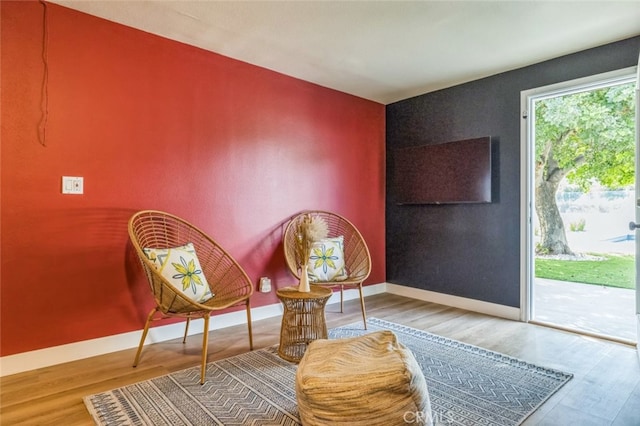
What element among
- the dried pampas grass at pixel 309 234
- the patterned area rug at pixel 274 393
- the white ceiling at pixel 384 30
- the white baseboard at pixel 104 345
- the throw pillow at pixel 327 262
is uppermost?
the white ceiling at pixel 384 30

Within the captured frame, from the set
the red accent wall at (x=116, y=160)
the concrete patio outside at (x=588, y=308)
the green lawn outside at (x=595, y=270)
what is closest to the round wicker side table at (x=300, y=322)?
the red accent wall at (x=116, y=160)

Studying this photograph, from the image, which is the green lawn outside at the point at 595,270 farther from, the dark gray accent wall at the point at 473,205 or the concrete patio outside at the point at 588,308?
the dark gray accent wall at the point at 473,205

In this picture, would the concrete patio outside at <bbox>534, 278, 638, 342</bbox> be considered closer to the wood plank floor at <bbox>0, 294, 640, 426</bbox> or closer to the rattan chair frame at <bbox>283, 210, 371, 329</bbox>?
the wood plank floor at <bbox>0, 294, 640, 426</bbox>

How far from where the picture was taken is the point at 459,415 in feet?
5.62

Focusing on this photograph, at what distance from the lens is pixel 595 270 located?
15.3 feet

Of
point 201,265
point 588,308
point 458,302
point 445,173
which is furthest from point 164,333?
point 588,308

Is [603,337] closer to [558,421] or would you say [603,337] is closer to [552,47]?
[558,421]

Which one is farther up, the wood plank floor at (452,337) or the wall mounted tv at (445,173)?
the wall mounted tv at (445,173)

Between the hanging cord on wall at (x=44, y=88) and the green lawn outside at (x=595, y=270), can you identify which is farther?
the green lawn outside at (x=595, y=270)

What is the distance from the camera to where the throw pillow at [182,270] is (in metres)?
2.32

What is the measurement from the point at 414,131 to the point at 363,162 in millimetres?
674

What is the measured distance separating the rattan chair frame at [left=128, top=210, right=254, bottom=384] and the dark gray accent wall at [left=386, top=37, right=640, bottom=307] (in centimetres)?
213

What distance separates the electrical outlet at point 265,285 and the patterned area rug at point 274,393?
0.87 metres

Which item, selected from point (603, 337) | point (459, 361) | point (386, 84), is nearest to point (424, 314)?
point (459, 361)
